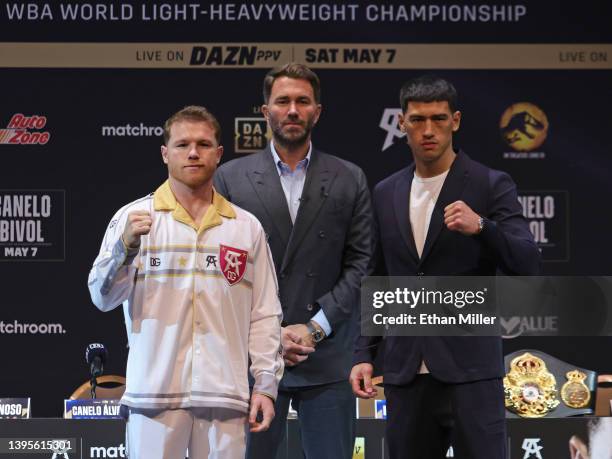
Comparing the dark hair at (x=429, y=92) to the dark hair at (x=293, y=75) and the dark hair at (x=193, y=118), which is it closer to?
the dark hair at (x=293, y=75)

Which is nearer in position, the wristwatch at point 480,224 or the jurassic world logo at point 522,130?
the wristwatch at point 480,224

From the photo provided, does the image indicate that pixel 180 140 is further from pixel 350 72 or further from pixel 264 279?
pixel 350 72

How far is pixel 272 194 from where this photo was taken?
3734mm

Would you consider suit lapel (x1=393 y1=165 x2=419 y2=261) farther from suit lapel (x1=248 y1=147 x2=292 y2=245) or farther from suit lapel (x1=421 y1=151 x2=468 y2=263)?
suit lapel (x1=248 y1=147 x2=292 y2=245)

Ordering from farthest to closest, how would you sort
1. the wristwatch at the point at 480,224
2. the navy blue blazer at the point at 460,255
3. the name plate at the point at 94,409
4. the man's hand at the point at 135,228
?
the name plate at the point at 94,409
the navy blue blazer at the point at 460,255
the wristwatch at the point at 480,224
the man's hand at the point at 135,228

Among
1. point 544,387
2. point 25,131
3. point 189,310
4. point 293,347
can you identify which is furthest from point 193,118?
point 544,387

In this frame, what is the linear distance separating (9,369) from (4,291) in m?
0.40

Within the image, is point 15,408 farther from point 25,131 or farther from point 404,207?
point 404,207

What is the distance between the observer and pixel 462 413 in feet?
10.5

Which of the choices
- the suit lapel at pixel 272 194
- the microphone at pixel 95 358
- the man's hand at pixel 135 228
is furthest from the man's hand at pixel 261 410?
the microphone at pixel 95 358

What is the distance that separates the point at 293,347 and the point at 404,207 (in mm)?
610

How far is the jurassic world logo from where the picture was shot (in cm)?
556

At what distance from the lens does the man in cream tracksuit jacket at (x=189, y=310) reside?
9.95 ft

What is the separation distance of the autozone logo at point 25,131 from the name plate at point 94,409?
4.57 ft
